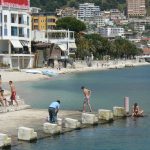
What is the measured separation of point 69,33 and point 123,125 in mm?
133713

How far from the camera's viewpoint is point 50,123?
34.7 m

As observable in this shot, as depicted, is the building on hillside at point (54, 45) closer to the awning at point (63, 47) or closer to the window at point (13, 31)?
the awning at point (63, 47)

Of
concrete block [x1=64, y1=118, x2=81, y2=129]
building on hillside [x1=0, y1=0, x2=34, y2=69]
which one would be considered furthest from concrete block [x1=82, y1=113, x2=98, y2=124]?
building on hillside [x1=0, y1=0, x2=34, y2=69]

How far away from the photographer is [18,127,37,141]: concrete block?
104 feet

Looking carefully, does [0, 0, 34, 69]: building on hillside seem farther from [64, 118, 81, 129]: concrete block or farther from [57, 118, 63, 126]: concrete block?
[64, 118, 81, 129]: concrete block

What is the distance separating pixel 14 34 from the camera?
133750 millimetres

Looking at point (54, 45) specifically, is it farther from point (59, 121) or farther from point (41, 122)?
point (59, 121)

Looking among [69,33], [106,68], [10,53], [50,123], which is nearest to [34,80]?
[10,53]

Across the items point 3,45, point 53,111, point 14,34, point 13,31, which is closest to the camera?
point 53,111

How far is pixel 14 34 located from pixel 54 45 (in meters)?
29.8

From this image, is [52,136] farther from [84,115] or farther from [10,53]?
[10,53]

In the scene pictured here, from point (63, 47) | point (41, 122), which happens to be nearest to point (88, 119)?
point (41, 122)

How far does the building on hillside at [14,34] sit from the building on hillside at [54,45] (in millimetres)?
12666

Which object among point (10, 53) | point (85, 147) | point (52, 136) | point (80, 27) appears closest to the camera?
point (85, 147)
